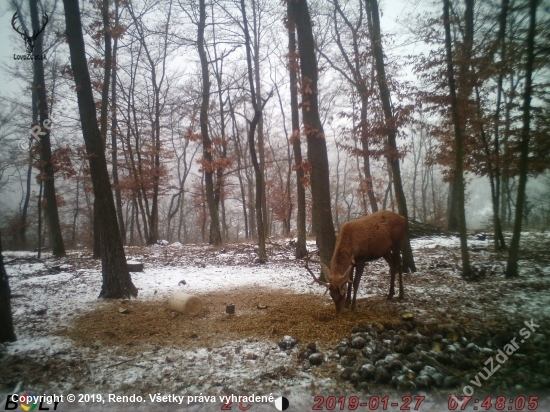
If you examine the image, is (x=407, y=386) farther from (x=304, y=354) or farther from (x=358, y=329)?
(x=358, y=329)

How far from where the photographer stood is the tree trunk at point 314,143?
8242 mm

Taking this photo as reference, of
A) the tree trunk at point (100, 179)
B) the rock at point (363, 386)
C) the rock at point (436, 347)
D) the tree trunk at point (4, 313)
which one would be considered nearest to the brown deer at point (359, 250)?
the rock at point (436, 347)

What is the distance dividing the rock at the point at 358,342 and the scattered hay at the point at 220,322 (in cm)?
37

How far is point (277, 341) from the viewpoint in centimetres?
483

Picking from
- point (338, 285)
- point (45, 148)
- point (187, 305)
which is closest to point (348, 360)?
point (338, 285)

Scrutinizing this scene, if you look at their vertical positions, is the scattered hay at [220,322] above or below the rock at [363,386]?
above

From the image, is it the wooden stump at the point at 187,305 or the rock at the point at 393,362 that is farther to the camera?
the wooden stump at the point at 187,305

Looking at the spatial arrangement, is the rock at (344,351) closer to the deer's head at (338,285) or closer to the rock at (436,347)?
the rock at (436,347)

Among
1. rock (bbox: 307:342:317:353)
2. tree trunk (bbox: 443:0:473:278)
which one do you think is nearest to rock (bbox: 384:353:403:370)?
rock (bbox: 307:342:317:353)

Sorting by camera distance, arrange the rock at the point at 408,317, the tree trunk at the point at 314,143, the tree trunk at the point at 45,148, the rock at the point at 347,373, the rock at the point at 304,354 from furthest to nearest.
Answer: the tree trunk at the point at 45,148
the tree trunk at the point at 314,143
the rock at the point at 408,317
the rock at the point at 304,354
the rock at the point at 347,373

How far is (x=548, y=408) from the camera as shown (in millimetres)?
3146

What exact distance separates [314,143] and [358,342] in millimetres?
5326

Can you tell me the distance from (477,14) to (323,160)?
651cm

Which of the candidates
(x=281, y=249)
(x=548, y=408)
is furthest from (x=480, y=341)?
(x=281, y=249)
